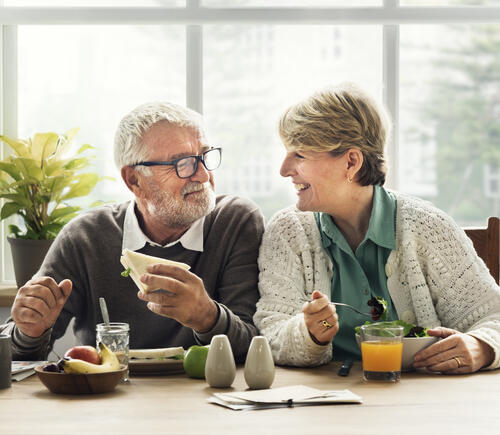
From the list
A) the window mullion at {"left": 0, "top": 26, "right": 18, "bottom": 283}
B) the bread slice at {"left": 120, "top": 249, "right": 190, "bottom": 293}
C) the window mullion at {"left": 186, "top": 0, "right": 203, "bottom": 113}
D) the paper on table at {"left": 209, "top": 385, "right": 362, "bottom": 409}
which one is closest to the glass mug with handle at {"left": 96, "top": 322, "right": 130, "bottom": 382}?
the bread slice at {"left": 120, "top": 249, "right": 190, "bottom": 293}

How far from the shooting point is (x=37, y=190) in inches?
125

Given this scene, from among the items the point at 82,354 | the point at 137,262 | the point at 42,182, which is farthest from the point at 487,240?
the point at 42,182

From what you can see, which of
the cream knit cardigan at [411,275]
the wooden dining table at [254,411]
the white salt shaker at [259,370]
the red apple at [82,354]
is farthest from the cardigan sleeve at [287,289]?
the red apple at [82,354]

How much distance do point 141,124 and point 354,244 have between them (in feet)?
2.65

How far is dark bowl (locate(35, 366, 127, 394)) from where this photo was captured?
5.76 feet

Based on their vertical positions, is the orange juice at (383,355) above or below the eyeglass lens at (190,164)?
below

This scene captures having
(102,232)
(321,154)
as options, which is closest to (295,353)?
(321,154)

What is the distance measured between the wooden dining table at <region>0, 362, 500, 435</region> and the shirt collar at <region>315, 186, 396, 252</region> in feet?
1.66

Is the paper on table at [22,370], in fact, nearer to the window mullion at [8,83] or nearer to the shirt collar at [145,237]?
the shirt collar at [145,237]

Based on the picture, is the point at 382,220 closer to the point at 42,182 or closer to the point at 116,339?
the point at 116,339

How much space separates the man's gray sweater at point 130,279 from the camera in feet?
7.91

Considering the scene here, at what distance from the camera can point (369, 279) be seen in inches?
93.2

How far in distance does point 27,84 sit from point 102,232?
52.8 inches

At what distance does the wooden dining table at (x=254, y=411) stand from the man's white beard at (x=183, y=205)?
650 mm
